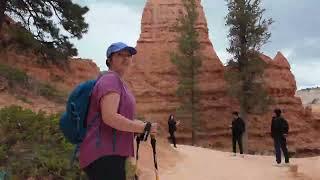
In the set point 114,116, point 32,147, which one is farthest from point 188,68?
point 114,116

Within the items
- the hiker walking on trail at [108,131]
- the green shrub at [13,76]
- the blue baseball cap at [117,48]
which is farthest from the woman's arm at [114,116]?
the green shrub at [13,76]

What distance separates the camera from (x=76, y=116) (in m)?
3.94

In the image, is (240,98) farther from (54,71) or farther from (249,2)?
(54,71)

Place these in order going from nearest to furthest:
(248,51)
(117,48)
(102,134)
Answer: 1. (102,134)
2. (117,48)
3. (248,51)

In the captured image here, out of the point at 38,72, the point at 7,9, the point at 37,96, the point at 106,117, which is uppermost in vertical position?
the point at 7,9

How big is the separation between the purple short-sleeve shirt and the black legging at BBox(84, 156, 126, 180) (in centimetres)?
3

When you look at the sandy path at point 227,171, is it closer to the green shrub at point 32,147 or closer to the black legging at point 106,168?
the green shrub at point 32,147

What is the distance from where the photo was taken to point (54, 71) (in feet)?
89.1

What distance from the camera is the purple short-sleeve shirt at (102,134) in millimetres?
3891

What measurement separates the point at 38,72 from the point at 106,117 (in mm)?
22118

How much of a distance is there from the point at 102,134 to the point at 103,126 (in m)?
0.05

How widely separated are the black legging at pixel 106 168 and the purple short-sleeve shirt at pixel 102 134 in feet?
0.10

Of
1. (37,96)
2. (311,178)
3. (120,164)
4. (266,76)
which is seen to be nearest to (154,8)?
(266,76)

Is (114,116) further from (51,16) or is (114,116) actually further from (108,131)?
(51,16)
